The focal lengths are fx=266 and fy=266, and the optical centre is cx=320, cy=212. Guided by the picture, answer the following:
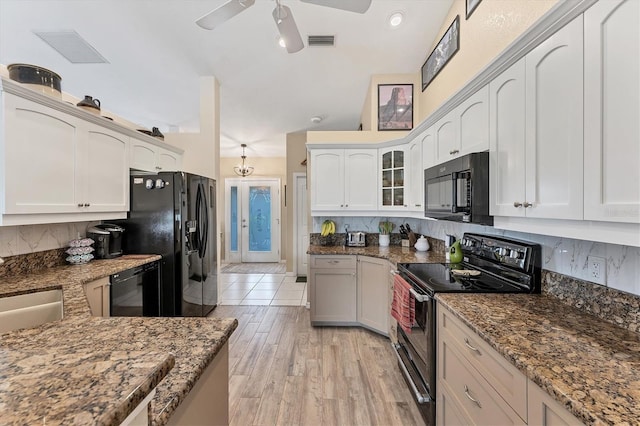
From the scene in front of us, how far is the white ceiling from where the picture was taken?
8.20 feet

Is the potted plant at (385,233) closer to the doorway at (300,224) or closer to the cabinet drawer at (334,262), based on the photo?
the cabinet drawer at (334,262)

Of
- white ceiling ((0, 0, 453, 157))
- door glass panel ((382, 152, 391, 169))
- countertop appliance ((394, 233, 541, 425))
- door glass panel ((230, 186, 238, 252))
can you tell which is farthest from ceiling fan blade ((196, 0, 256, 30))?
door glass panel ((230, 186, 238, 252))

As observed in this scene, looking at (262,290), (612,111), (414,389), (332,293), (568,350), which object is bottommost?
(262,290)

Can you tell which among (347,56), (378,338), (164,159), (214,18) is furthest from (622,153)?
(164,159)

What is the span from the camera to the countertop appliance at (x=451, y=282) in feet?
5.13

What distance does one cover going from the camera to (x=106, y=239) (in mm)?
2404

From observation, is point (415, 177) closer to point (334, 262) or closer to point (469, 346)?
point (334, 262)

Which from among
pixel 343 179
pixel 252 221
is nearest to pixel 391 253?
pixel 343 179

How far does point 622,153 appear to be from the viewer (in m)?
0.86

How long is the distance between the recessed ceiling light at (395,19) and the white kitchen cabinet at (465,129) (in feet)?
4.04

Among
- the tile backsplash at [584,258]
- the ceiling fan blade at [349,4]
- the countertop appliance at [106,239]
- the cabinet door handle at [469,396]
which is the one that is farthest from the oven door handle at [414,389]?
the countertop appliance at [106,239]

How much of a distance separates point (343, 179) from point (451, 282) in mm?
1952

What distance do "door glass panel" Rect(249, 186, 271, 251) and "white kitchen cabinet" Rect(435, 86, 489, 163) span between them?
5.35 m

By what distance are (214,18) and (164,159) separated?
182 centimetres
